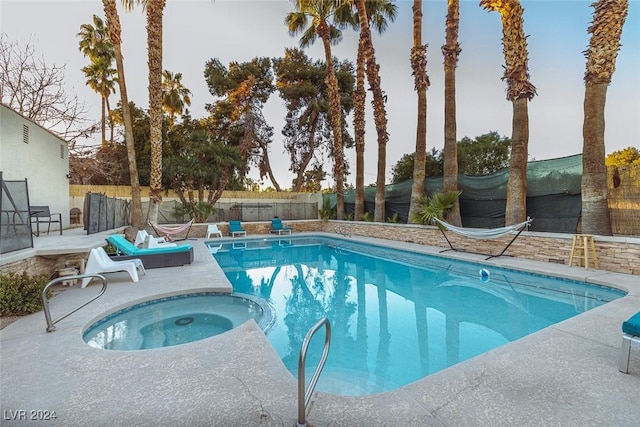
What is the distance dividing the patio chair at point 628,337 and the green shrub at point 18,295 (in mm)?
6149

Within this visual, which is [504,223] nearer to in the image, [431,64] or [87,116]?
[431,64]

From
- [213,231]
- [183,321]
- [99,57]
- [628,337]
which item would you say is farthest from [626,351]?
[99,57]

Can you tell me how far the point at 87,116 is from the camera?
11930 millimetres

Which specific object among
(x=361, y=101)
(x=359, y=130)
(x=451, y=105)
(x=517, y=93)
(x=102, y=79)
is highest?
(x=102, y=79)

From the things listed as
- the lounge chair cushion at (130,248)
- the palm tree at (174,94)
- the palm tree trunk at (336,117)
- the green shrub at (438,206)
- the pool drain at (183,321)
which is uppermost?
the palm tree at (174,94)

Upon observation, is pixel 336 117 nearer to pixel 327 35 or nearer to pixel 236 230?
pixel 327 35

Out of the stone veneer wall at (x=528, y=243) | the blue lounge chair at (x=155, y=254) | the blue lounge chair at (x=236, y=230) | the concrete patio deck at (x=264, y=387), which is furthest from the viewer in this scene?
the blue lounge chair at (x=236, y=230)

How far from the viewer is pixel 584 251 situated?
6125 mm

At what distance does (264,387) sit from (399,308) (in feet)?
11.7

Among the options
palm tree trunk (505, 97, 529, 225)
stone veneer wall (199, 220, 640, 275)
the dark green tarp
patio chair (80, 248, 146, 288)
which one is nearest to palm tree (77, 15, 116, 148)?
stone veneer wall (199, 220, 640, 275)

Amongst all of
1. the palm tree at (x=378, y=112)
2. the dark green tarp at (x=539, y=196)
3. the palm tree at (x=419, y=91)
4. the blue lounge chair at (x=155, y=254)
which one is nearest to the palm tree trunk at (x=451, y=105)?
the dark green tarp at (x=539, y=196)

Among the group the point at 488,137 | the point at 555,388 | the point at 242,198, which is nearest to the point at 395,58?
the point at 488,137

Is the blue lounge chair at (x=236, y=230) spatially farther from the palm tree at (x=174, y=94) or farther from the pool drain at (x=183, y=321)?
the palm tree at (x=174, y=94)

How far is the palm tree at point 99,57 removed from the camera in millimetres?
16016
